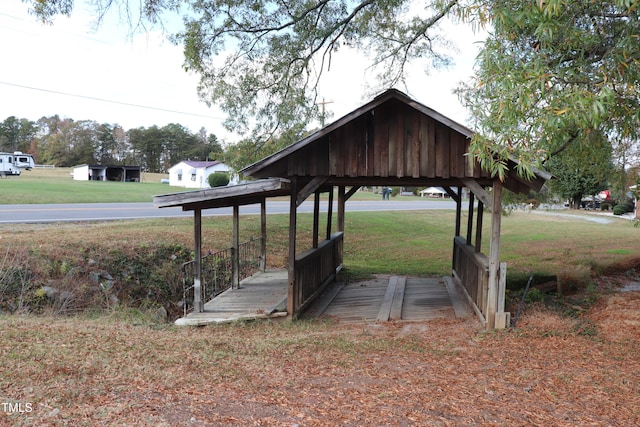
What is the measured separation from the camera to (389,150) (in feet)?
29.1

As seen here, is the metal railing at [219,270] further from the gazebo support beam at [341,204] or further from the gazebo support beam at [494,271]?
the gazebo support beam at [494,271]

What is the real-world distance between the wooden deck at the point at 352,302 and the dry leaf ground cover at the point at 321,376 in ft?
4.30

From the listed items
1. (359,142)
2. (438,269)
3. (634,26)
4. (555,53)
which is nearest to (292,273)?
(359,142)

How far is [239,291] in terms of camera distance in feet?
38.3

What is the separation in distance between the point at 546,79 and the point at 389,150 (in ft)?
12.3

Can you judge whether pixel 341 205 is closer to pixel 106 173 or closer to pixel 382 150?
pixel 382 150

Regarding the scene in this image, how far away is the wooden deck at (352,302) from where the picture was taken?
9516 mm

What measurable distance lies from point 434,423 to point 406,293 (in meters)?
7.87

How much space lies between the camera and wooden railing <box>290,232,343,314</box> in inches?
382

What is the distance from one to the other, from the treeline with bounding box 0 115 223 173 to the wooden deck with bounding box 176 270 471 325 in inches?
2708

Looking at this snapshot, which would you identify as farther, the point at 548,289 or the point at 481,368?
the point at 548,289

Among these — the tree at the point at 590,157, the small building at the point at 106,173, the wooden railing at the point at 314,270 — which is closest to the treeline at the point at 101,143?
the small building at the point at 106,173

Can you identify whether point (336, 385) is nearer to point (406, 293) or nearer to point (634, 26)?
point (634, 26)

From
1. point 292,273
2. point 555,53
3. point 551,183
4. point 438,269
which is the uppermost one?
point 555,53
